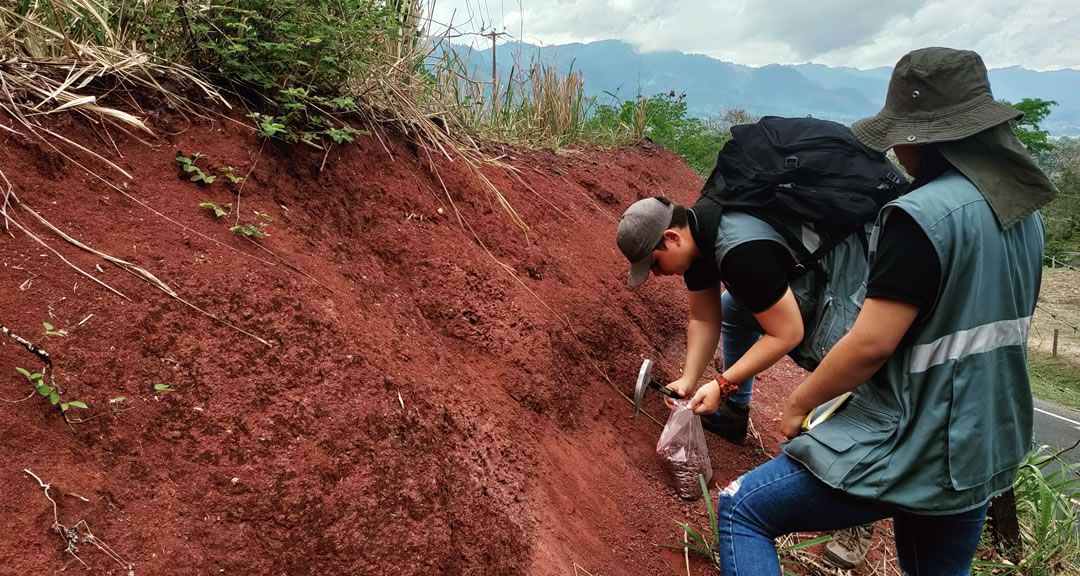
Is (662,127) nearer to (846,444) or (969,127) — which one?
(969,127)

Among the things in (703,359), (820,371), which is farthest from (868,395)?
(703,359)

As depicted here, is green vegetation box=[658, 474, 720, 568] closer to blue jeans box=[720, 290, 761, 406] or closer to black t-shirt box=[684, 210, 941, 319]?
blue jeans box=[720, 290, 761, 406]

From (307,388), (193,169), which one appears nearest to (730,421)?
(307,388)

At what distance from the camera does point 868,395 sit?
1484 mm

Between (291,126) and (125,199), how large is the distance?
2.35 ft

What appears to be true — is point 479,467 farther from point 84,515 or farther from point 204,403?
point 84,515

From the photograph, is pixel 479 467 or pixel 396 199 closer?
pixel 479 467

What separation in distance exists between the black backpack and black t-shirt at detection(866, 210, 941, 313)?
0.66m

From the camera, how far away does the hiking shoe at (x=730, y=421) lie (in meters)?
3.00

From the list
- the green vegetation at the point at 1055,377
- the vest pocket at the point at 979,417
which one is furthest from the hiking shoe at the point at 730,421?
the green vegetation at the point at 1055,377

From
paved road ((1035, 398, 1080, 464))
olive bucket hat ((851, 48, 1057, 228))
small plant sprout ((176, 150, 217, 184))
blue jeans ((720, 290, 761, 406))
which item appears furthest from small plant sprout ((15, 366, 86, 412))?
paved road ((1035, 398, 1080, 464))

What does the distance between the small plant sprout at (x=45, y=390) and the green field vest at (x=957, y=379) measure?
168cm

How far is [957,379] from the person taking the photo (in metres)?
1.31

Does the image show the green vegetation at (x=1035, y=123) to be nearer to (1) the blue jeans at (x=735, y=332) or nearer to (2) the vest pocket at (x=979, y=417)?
(1) the blue jeans at (x=735, y=332)
